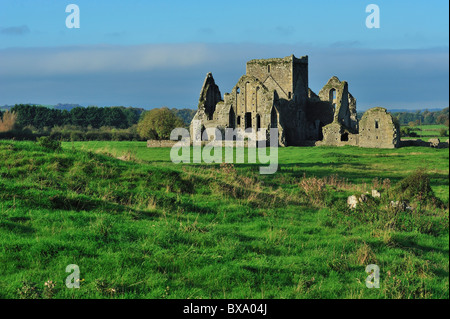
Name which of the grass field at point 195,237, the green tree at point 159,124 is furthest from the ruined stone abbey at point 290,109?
the grass field at point 195,237

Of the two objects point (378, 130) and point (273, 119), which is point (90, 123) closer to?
point (273, 119)

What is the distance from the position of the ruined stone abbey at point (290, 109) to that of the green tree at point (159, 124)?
33.2 feet

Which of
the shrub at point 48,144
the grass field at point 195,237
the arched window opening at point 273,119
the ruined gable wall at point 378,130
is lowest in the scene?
the grass field at point 195,237

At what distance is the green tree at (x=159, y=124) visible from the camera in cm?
8081

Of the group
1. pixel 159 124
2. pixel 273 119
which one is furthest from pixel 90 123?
pixel 273 119

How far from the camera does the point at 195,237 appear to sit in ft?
36.4

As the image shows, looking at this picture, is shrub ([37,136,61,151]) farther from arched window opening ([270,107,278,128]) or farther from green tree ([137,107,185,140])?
green tree ([137,107,185,140])

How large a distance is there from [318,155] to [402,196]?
28.2 metres

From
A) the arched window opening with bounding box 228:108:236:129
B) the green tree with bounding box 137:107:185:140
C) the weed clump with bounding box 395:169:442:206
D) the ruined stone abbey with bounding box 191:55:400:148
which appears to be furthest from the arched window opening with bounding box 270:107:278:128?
the weed clump with bounding box 395:169:442:206

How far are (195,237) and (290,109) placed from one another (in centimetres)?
5907

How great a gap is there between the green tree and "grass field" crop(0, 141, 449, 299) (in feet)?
203

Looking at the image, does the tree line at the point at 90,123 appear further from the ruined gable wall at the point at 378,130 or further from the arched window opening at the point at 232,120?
the ruined gable wall at the point at 378,130
